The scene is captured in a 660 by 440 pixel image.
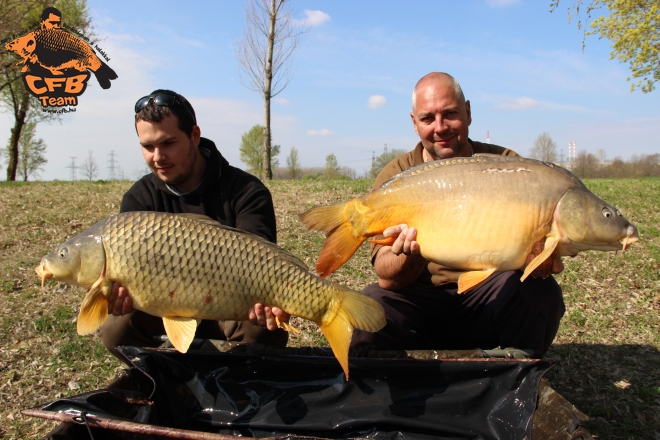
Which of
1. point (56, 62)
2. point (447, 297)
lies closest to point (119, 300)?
point (447, 297)

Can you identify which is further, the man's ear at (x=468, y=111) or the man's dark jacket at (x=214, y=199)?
the man's ear at (x=468, y=111)

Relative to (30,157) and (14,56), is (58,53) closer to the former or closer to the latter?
(14,56)

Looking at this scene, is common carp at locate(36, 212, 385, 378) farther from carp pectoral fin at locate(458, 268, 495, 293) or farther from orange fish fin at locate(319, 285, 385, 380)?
carp pectoral fin at locate(458, 268, 495, 293)

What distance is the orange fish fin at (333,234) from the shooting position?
54.6 inches

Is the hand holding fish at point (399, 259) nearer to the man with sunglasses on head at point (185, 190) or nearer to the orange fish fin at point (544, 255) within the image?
the orange fish fin at point (544, 255)

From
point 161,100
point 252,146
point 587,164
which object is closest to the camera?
point 161,100

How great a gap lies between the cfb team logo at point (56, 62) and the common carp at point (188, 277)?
267 inches

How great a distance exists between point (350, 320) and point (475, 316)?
26.5 inches

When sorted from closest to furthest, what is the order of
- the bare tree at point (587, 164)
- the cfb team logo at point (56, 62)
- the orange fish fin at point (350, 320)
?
the orange fish fin at point (350, 320)
the cfb team logo at point (56, 62)
the bare tree at point (587, 164)

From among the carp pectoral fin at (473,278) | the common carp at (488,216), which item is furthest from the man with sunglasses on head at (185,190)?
the carp pectoral fin at (473,278)

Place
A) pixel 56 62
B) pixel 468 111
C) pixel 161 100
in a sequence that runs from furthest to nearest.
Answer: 1. pixel 56 62
2. pixel 468 111
3. pixel 161 100

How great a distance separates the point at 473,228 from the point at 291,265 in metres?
0.52

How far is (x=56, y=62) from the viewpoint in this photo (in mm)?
9031

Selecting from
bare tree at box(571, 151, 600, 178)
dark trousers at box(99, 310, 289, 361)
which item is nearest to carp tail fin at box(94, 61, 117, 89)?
dark trousers at box(99, 310, 289, 361)
